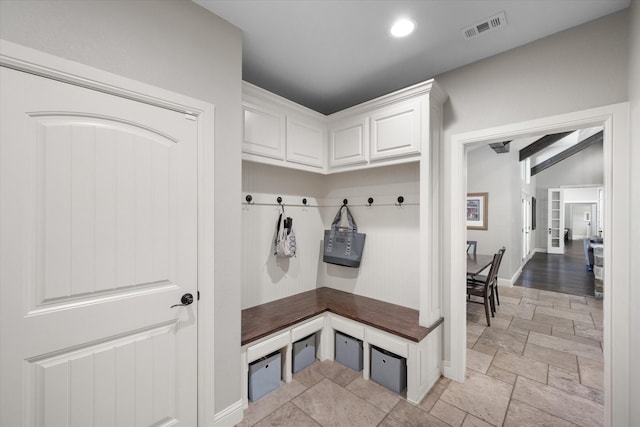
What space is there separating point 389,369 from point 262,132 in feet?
7.35

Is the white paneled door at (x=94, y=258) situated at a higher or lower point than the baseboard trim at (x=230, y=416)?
higher

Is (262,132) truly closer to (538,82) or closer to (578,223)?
(538,82)

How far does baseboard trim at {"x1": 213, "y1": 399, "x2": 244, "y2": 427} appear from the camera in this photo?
67.8 inches

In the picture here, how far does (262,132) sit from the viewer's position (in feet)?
7.31

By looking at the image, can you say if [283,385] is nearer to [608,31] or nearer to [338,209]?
[338,209]

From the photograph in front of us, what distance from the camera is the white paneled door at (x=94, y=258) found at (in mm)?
1120

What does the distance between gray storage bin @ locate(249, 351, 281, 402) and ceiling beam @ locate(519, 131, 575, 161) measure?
6.41 meters

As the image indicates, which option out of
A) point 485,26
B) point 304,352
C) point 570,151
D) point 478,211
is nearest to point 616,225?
point 485,26

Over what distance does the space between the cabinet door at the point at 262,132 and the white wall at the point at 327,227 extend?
318mm

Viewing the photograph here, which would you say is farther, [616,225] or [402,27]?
[402,27]

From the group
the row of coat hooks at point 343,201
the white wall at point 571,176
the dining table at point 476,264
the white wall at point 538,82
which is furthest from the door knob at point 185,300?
the white wall at point 571,176

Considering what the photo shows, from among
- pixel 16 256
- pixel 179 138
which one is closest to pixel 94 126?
pixel 179 138

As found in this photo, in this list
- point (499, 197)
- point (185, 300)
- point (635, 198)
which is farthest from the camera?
point (499, 197)

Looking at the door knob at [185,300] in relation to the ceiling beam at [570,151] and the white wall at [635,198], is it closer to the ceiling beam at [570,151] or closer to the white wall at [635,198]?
the white wall at [635,198]
